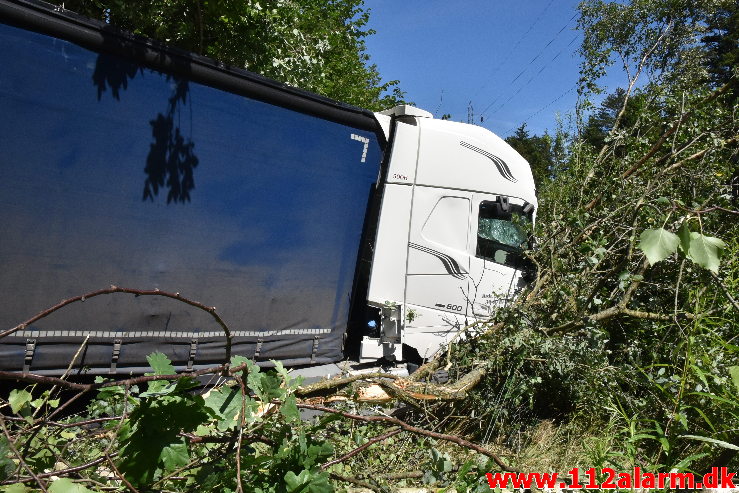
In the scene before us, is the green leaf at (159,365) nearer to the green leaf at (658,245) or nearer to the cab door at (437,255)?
the green leaf at (658,245)

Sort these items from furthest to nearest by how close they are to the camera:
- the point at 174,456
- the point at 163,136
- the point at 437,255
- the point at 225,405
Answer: the point at 437,255
the point at 163,136
the point at 225,405
the point at 174,456

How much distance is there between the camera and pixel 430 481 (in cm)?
295

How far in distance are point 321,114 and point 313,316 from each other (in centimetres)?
224

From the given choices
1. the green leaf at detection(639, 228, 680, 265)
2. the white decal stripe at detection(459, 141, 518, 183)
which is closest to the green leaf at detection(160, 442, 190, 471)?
the green leaf at detection(639, 228, 680, 265)

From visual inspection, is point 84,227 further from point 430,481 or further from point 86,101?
point 430,481

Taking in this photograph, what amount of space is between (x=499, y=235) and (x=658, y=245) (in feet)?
17.8

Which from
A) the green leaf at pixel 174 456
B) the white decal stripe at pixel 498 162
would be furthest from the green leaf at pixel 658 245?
the white decal stripe at pixel 498 162

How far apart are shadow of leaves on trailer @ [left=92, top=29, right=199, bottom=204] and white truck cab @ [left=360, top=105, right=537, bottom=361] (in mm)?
2416

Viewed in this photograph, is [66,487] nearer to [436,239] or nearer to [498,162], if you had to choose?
[436,239]

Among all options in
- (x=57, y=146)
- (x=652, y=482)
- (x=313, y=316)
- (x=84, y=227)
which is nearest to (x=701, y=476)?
(x=652, y=482)

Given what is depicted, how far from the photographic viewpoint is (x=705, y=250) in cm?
187

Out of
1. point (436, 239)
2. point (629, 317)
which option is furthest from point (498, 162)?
point (629, 317)

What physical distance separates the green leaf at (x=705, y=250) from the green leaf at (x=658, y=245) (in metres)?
0.09

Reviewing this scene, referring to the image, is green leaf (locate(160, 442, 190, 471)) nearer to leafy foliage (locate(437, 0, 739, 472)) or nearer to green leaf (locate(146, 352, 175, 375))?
green leaf (locate(146, 352, 175, 375))
